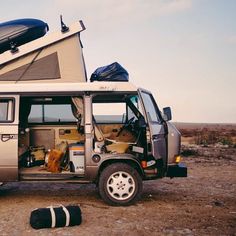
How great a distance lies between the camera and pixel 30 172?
8008mm

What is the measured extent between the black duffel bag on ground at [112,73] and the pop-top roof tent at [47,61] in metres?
0.32

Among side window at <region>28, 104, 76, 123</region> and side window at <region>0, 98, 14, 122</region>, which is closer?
side window at <region>0, 98, 14, 122</region>

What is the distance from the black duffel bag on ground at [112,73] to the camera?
823 cm

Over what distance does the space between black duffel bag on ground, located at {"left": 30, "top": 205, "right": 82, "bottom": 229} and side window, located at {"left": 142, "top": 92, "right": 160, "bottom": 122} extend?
2635 millimetres

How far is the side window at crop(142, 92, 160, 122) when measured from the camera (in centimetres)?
802

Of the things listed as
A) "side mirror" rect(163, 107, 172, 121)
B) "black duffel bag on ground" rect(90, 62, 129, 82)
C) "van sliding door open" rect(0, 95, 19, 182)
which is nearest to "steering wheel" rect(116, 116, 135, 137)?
"side mirror" rect(163, 107, 172, 121)

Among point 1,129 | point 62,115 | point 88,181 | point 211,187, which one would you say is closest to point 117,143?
point 88,181

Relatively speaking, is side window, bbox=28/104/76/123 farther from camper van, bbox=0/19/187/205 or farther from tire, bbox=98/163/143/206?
tire, bbox=98/163/143/206

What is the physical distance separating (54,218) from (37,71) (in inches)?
128

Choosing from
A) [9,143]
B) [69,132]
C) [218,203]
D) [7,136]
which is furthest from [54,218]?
[218,203]

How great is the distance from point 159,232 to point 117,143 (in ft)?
8.34

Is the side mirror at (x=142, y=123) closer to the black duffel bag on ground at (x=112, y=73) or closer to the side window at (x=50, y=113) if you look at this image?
the black duffel bag on ground at (x=112, y=73)

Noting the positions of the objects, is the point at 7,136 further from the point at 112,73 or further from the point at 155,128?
the point at 155,128

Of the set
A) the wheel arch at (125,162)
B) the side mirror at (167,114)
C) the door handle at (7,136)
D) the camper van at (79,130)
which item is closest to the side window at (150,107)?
the camper van at (79,130)
